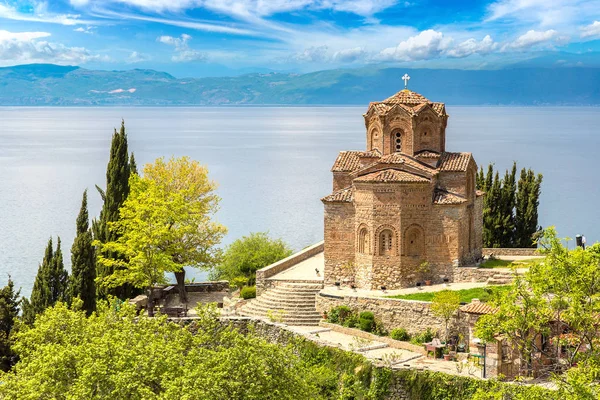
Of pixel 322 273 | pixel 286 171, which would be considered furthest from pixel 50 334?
pixel 286 171

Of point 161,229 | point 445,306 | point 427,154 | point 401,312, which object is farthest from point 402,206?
point 161,229

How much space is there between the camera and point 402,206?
3734cm

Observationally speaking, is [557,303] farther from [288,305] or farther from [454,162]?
[454,162]

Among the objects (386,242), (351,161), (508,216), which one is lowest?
(386,242)

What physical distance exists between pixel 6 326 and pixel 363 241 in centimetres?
1480

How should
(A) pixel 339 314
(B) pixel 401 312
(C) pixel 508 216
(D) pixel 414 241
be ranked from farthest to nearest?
(C) pixel 508 216, (D) pixel 414 241, (A) pixel 339 314, (B) pixel 401 312

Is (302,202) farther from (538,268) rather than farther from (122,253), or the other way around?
(538,268)

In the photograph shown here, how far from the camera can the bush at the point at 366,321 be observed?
33.9 meters

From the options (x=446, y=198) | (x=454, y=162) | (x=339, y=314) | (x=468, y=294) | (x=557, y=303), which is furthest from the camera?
(x=454, y=162)

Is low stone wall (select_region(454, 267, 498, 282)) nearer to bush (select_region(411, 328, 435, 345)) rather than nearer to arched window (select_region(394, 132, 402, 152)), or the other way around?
bush (select_region(411, 328, 435, 345))

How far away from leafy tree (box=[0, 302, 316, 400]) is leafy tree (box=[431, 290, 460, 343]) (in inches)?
318

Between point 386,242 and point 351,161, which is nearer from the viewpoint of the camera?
point 386,242

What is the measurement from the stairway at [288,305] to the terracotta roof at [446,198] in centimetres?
612

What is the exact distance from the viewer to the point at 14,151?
15900 cm
